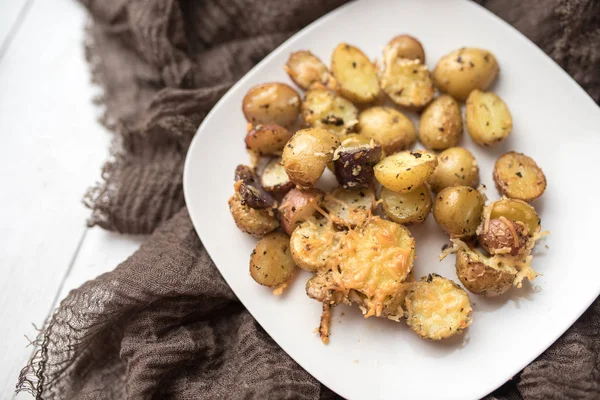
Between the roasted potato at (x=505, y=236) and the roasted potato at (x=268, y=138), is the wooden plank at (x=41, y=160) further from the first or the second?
the roasted potato at (x=505, y=236)

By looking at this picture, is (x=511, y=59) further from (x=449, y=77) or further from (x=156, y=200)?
(x=156, y=200)

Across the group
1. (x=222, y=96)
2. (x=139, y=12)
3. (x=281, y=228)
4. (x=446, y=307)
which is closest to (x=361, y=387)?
(x=446, y=307)

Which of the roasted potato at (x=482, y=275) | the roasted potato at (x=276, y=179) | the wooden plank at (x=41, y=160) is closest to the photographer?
the roasted potato at (x=482, y=275)

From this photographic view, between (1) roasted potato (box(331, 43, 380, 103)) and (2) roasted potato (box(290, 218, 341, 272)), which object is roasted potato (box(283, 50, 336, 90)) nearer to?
(1) roasted potato (box(331, 43, 380, 103))

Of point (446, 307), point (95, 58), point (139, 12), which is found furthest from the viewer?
point (95, 58)

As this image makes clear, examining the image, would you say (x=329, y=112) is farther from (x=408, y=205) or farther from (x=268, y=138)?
(x=408, y=205)

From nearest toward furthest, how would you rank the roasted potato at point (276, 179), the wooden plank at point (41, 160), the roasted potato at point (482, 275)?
the roasted potato at point (482, 275), the roasted potato at point (276, 179), the wooden plank at point (41, 160)

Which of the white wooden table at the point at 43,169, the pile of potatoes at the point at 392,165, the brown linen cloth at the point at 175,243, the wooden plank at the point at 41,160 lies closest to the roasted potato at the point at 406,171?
the pile of potatoes at the point at 392,165
